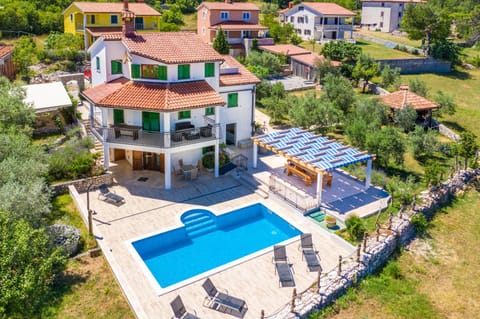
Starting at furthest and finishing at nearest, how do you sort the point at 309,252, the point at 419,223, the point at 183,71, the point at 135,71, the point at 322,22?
the point at 322,22, the point at 183,71, the point at 135,71, the point at 419,223, the point at 309,252

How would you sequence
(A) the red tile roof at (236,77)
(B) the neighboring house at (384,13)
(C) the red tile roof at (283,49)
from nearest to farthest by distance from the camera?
(A) the red tile roof at (236,77), (C) the red tile roof at (283,49), (B) the neighboring house at (384,13)

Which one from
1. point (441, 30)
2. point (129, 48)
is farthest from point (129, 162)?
point (441, 30)

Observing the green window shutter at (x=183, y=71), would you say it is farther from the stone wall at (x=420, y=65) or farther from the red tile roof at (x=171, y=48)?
the stone wall at (x=420, y=65)

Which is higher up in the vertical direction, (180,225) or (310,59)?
(310,59)

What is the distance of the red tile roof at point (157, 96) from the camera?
94.0 feet

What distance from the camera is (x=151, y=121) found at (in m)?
31.1

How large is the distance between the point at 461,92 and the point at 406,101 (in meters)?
22.3

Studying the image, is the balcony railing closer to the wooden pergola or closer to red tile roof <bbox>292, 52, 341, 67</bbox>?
the wooden pergola

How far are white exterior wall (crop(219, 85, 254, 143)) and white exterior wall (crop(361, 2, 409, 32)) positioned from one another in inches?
2973

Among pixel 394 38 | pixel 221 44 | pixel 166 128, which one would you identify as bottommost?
pixel 166 128

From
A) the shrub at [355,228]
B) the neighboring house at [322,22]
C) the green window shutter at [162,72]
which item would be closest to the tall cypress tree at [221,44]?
the neighboring house at [322,22]

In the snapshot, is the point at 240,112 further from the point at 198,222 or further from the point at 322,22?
the point at 322,22

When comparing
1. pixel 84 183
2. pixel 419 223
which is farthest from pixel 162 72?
pixel 419 223

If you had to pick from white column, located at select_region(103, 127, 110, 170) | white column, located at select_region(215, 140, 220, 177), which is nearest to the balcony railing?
white column, located at select_region(103, 127, 110, 170)
